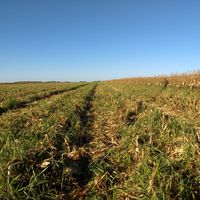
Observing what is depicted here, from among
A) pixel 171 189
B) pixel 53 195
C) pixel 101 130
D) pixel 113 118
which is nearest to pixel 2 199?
pixel 53 195

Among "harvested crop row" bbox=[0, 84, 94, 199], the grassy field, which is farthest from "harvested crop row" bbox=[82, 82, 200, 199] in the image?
"harvested crop row" bbox=[0, 84, 94, 199]

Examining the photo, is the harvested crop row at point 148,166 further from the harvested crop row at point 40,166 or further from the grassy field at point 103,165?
the harvested crop row at point 40,166

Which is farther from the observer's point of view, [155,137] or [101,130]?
[101,130]

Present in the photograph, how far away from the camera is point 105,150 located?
4.95 m

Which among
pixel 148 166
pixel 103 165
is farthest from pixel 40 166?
pixel 148 166

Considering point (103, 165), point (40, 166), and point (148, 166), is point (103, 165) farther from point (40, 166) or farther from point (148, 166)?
point (40, 166)

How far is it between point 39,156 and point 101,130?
106 inches

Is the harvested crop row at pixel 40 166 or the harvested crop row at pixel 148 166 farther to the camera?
the harvested crop row at pixel 40 166

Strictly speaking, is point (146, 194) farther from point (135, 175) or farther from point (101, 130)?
point (101, 130)

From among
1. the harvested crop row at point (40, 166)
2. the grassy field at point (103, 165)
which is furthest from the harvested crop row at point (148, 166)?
the harvested crop row at point (40, 166)

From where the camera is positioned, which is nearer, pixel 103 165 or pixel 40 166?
pixel 40 166

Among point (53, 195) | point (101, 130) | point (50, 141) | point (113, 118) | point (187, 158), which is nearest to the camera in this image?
point (53, 195)

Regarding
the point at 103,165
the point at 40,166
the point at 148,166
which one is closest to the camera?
the point at 148,166

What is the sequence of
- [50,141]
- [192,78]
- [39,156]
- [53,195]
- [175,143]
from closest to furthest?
[53,195] < [39,156] < [175,143] < [50,141] < [192,78]
